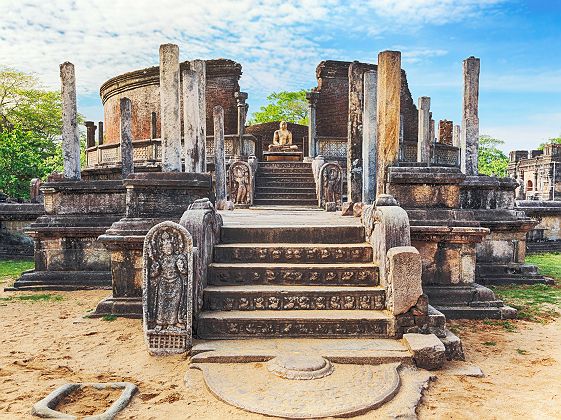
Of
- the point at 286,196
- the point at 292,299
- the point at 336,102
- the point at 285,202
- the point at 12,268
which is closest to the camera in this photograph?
the point at 292,299

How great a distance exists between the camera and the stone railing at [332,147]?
20.5m

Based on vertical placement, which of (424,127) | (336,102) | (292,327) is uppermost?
(336,102)

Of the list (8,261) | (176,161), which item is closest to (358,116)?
(176,161)

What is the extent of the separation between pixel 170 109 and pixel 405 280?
4399 millimetres

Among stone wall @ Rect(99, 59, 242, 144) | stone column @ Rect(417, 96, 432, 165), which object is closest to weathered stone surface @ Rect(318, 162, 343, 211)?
stone column @ Rect(417, 96, 432, 165)

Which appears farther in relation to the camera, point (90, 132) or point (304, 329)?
point (90, 132)

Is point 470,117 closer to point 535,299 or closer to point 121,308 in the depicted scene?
point 535,299

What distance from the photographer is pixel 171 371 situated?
4.10m

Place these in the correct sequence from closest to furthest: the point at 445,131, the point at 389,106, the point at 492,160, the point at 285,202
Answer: the point at 389,106, the point at 285,202, the point at 445,131, the point at 492,160

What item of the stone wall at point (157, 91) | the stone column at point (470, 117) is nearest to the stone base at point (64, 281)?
the stone column at point (470, 117)

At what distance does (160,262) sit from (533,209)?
12.5 meters

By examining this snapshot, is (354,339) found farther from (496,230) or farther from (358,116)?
(358,116)

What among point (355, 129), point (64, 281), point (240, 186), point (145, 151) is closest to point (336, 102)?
point (145, 151)

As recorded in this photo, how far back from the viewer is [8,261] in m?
12.1
